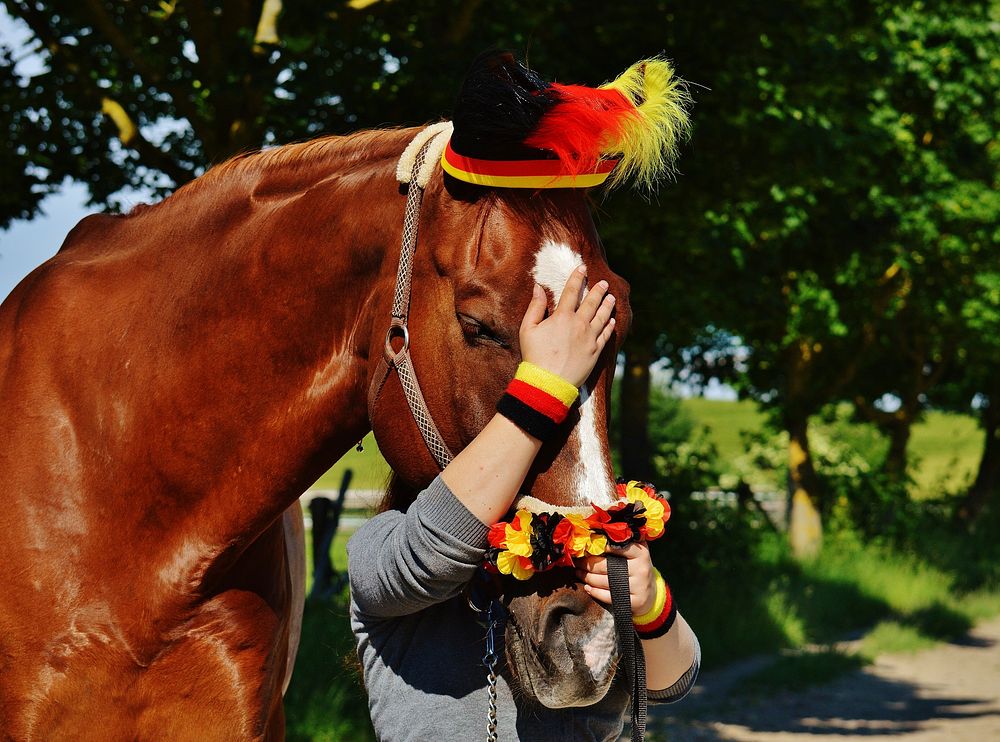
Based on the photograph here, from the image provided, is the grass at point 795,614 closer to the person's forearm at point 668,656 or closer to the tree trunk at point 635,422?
the tree trunk at point 635,422

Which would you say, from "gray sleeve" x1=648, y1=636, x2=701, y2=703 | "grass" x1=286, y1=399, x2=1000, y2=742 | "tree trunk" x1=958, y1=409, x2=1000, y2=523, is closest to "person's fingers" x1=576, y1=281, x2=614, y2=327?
"gray sleeve" x1=648, y1=636, x2=701, y2=703

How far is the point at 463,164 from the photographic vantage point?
1911 millimetres

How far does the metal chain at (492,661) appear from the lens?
1.87 meters

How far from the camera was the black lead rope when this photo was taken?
1688 millimetres

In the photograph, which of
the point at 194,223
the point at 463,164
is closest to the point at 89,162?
the point at 194,223

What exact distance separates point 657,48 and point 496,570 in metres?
5.87

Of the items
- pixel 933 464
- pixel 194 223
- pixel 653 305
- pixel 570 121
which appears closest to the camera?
pixel 570 121

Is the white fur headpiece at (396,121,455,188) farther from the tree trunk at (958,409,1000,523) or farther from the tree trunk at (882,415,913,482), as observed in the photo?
the tree trunk at (958,409,1000,523)

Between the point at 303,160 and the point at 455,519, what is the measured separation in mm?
1015

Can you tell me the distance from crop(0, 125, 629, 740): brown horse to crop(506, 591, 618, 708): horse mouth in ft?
1.41

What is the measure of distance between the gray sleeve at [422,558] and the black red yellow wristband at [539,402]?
0.65 feet

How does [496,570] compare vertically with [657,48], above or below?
below

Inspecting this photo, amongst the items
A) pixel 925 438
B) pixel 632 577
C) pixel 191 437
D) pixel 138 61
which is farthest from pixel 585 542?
pixel 925 438

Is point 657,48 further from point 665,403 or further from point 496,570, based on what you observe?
point 665,403
